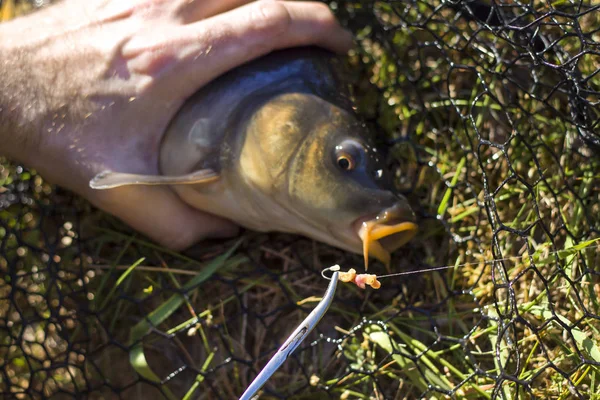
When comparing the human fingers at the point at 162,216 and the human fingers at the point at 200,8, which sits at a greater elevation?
the human fingers at the point at 200,8

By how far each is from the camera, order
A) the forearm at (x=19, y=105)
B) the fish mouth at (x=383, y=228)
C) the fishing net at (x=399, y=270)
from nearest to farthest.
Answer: the fish mouth at (x=383, y=228)
the fishing net at (x=399, y=270)
the forearm at (x=19, y=105)

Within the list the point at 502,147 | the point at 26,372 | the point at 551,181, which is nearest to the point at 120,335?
the point at 26,372

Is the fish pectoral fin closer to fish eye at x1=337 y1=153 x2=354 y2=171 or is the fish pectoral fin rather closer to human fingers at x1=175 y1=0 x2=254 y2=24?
fish eye at x1=337 y1=153 x2=354 y2=171

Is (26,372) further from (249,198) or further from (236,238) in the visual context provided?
(249,198)

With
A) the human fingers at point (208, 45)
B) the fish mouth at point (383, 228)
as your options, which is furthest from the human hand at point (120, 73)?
the fish mouth at point (383, 228)

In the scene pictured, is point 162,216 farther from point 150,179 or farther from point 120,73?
point 120,73

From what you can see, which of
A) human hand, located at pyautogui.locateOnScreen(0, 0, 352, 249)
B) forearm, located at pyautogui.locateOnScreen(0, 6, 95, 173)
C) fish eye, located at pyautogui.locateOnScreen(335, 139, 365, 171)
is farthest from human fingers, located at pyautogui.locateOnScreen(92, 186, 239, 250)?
fish eye, located at pyautogui.locateOnScreen(335, 139, 365, 171)

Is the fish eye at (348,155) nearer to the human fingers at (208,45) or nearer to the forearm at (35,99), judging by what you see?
the human fingers at (208,45)
